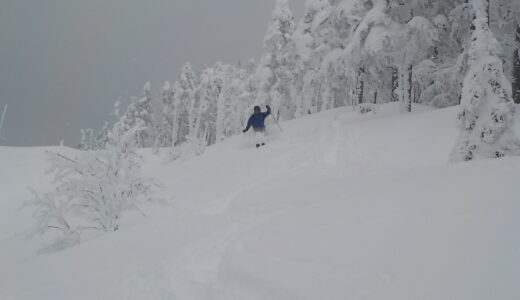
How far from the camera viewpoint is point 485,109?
8.06m

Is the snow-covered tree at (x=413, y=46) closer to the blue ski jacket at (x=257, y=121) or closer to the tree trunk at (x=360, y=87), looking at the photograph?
the tree trunk at (x=360, y=87)

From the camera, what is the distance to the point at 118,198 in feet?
26.1

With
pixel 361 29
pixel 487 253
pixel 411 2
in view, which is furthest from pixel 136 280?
pixel 411 2

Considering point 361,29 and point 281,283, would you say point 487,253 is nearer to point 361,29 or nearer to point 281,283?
point 281,283

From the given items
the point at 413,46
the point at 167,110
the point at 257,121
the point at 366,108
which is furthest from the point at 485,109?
the point at 167,110

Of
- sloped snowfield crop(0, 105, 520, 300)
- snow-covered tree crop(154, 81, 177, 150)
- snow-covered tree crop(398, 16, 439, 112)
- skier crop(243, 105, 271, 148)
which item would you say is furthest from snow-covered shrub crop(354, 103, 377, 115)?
snow-covered tree crop(154, 81, 177, 150)

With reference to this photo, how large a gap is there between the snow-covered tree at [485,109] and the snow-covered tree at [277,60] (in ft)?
86.1

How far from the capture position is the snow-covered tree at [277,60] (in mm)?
34250

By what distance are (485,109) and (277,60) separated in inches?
1090

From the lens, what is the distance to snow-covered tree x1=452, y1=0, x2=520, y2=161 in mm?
7754

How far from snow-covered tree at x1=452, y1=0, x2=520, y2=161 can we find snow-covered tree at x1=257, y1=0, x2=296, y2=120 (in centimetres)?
2624

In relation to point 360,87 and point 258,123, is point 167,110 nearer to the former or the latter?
point 360,87

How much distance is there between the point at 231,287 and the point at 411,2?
1758 cm

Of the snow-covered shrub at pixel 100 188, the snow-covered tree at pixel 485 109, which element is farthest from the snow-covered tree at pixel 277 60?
the snow-covered shrub at pixel 100 188
